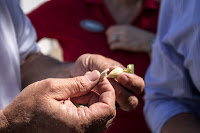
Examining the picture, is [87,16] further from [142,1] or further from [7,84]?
[7,84]

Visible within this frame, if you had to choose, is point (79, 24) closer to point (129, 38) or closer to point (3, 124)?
point (129, 38)

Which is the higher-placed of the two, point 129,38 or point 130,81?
point 130,81

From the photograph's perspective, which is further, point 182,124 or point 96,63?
point 182,124

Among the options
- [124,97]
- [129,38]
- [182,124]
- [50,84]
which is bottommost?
[182,124]

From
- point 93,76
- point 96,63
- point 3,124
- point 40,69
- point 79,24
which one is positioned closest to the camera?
point 3,124

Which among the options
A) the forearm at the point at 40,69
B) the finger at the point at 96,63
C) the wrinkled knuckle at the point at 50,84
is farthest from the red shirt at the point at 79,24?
the wrinkled knuckle at the point at 50,84

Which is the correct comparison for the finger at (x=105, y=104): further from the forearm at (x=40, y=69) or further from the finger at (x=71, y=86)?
the forearm at (x=40, y=69)

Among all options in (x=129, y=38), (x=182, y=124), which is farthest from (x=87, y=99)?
(x=129, y=38)

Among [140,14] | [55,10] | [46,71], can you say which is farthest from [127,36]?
[46,71]

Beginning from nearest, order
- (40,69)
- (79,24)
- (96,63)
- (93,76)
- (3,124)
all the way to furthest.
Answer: (3,124) → (93,76) → (96,63) → (40,69) → (79,24)
